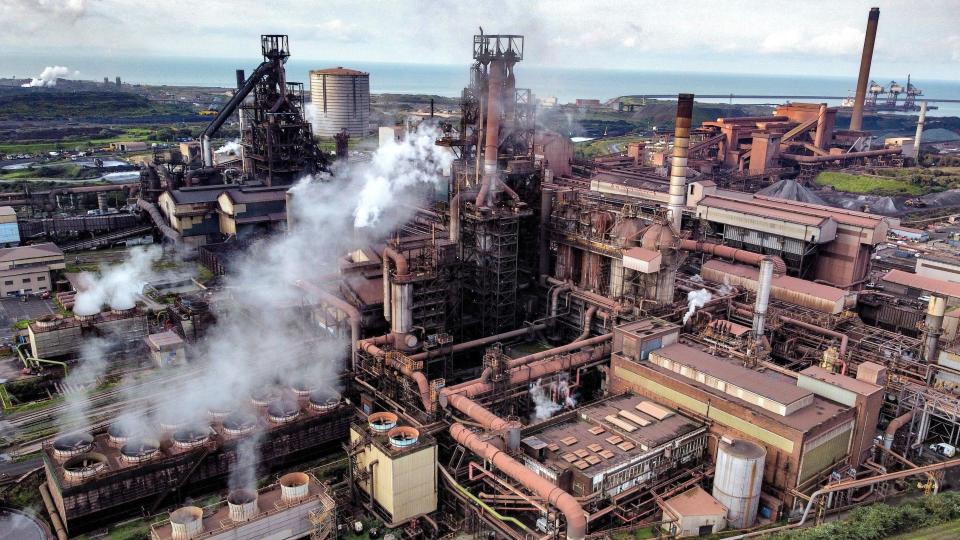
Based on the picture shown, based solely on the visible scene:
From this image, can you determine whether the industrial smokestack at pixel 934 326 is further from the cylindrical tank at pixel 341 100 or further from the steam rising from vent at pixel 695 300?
the cylindrical tank at pixel 341 100

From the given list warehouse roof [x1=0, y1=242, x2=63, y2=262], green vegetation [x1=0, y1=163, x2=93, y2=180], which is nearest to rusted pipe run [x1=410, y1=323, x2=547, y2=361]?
warehouse roof [x1=0, y1=242, x2=63, y2=262]

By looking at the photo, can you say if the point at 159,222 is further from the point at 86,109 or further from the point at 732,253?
the point at 86,109

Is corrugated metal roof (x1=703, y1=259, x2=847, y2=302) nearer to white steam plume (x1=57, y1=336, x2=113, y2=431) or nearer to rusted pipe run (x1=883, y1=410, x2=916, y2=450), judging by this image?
rusted pipe run (x1=883, y1=410, x2=916, y2=450)

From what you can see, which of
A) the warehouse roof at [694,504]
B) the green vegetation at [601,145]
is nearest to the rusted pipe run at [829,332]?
the warehouse roof at [694,504]

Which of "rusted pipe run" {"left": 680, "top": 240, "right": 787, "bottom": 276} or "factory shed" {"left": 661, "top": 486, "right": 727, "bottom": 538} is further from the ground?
"rusted pipe run" {"left": 680, "top": 240, "right": 787, "bottom": 276}

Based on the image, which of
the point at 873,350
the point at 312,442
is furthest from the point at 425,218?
the point at 873,350

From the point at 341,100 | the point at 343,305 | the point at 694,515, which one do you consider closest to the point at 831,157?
the point at 343,305

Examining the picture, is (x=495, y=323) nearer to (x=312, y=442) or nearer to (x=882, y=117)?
(x=312, y=442)
